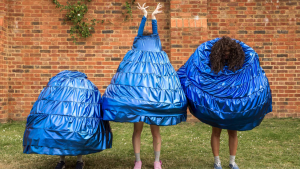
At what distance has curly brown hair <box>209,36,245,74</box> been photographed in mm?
3750

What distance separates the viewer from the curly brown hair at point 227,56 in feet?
12.3

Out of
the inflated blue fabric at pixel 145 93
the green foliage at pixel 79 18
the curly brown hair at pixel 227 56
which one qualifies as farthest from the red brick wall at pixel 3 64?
the curly brown hair at pixel 227 56

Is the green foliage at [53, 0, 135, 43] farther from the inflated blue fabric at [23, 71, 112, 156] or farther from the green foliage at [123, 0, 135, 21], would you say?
the inflated blue fabric at [23, 71, 112, 156]

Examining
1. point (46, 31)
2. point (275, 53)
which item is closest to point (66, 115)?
point (46, 31)

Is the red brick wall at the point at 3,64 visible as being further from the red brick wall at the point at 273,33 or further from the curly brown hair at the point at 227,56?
the curly brown hair at the point at 227,56

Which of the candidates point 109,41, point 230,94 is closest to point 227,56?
point 230,94

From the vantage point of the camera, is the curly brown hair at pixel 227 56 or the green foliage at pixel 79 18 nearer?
the curly brown hair at pixel 227 56

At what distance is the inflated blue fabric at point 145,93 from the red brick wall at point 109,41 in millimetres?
3159

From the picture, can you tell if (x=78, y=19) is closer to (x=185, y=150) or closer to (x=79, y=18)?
(x=79, y=18)

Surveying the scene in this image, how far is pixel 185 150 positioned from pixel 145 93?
188 centimetres

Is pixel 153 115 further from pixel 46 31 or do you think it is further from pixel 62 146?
pixel 46 31

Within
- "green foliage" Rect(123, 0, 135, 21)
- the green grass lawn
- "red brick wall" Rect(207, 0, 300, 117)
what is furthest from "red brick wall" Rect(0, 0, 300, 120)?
the green grass lawn

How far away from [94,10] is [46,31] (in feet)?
3.79

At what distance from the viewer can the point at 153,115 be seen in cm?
355
